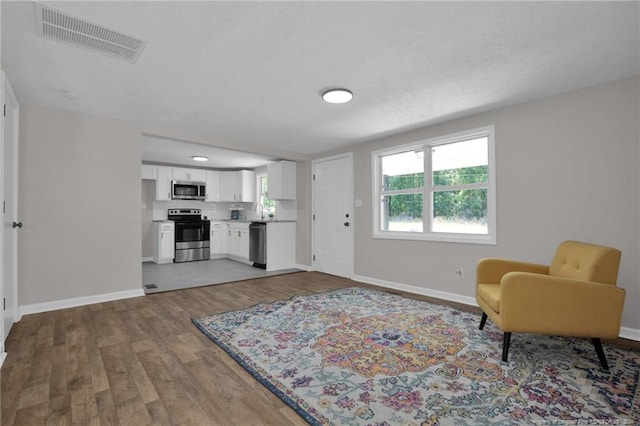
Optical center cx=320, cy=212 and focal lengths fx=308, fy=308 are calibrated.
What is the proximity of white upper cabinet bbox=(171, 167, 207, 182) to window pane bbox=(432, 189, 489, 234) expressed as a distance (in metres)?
5.68

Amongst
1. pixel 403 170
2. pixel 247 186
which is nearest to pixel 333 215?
pixel 403 170

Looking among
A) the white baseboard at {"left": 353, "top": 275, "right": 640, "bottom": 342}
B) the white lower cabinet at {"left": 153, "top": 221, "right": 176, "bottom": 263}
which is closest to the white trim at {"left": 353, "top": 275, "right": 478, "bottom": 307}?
the white baseboard at {"left": 353, "top": 275, "right": 640, "bottom": 342}

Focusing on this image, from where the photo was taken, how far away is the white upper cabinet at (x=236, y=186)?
7.81 metres

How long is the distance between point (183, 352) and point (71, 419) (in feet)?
2.67

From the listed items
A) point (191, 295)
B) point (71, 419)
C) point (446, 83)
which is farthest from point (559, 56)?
point (191, 295)

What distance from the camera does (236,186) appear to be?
7.91 meters

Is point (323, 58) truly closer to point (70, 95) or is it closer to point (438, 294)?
point (70, 95)

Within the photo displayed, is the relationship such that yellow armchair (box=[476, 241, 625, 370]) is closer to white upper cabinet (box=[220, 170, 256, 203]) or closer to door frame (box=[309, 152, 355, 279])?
door frame (box=[309, 152, 355, 279])

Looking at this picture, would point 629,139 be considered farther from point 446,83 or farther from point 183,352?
point 183,352

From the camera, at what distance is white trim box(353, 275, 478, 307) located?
3.68m

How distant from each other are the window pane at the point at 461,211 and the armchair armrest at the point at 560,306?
1570 mm

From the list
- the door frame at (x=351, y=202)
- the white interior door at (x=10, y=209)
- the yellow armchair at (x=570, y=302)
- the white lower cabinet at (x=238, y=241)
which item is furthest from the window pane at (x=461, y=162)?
the white interior door at (x=10, y=209)

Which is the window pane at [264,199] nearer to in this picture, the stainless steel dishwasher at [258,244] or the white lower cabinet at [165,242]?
the stainless steel dishwasher at [258,244]

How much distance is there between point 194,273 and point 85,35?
13.9ft
